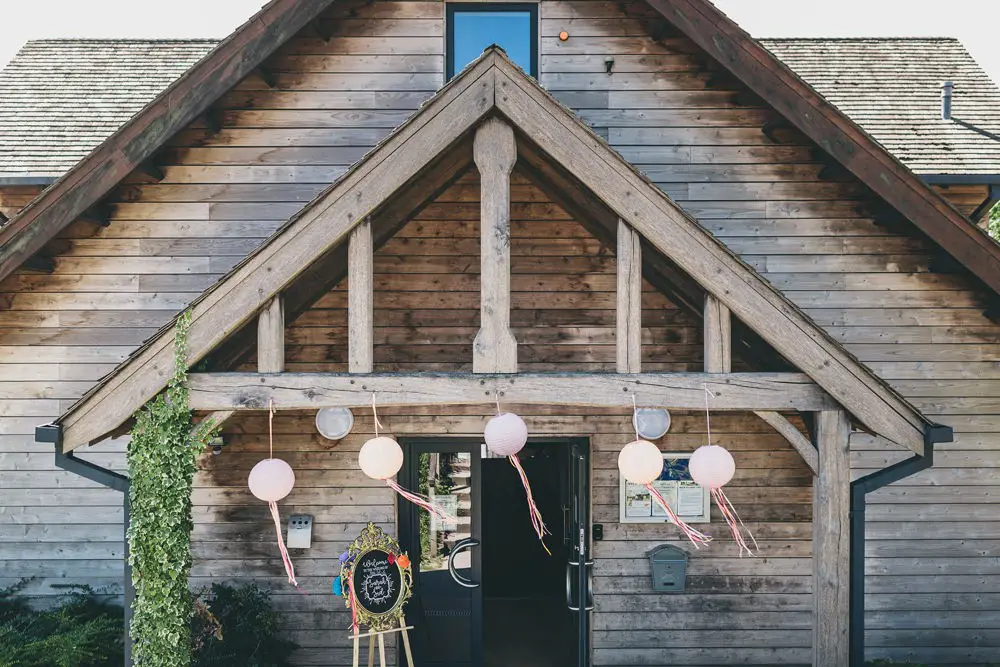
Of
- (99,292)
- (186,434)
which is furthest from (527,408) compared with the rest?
(99,292)

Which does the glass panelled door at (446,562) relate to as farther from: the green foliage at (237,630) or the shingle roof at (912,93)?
the shingle roof at (912,93)

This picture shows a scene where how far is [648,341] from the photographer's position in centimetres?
578

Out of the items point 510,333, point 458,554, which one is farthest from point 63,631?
point 510,333

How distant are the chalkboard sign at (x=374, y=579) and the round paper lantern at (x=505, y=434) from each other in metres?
1.47

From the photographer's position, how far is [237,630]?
5285mm

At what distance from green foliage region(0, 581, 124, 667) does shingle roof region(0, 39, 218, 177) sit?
399 centimetres

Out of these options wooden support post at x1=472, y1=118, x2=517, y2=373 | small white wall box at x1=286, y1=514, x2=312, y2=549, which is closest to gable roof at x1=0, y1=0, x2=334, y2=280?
wooden support post at x1=472, y1=118, x2=517, y2=373

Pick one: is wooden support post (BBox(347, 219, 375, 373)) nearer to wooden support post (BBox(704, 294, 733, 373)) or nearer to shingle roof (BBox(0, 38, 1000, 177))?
wooden support post (BBox(704, 294, 733, 373))

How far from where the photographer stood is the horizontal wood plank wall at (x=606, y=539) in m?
5.75

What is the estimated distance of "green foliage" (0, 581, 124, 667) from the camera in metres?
4.88

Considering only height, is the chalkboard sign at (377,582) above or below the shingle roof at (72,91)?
below

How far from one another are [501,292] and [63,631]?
185 inches

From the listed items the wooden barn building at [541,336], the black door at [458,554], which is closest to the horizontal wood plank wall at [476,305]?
the wooden barn building at [541,336]

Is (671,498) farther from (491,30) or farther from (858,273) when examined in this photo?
(491,30)
